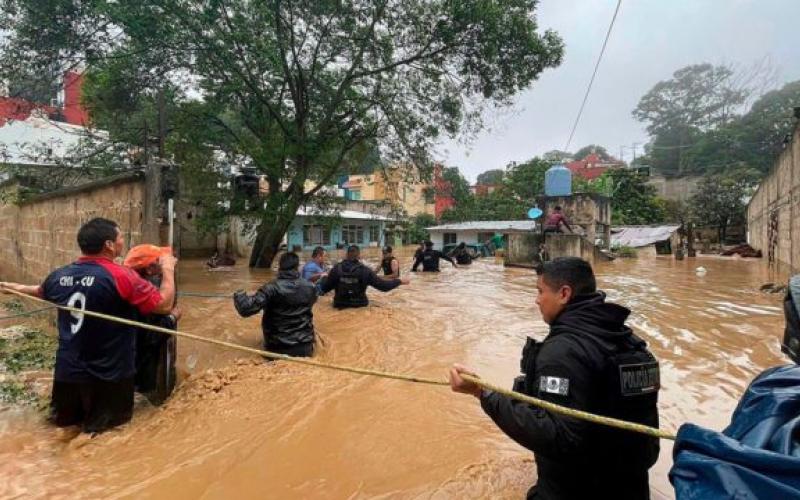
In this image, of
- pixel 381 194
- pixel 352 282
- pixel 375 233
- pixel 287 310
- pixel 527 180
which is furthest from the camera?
pixel 381 194

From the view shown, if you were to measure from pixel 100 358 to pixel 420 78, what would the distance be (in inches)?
517

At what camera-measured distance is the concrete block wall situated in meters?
11.5

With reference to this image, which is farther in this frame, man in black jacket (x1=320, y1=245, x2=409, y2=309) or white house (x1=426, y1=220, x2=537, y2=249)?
white house (x1=426, y1=220, x2=537, y2=249)

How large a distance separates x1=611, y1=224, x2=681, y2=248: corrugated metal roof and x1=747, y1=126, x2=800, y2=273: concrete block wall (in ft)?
19.3

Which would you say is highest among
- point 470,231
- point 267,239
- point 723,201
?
point 723,201

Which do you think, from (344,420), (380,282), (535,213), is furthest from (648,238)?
(344,420)

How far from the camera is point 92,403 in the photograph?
3367 mm

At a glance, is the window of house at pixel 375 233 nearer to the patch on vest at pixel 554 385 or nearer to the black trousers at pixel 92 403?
the black trousers at pixel 92 403

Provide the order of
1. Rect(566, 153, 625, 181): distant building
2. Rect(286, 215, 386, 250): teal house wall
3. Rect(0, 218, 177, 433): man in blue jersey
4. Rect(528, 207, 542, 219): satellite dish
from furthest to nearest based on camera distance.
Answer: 1. Rect(566, 153, 625, 181): distant building
2. Rect(286, 215, 386, 250): teal house wall
3. Rect(528, 207, 542, 219): satellite dish
4. Rect(0, 218, 177, 433): man in blue jersey

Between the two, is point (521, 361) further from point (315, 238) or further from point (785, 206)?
point (315, 238)

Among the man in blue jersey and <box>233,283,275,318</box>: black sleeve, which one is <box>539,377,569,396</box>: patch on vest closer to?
the man in blue jersey

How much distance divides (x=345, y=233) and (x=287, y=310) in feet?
88.0

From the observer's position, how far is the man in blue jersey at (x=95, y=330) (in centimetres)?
328

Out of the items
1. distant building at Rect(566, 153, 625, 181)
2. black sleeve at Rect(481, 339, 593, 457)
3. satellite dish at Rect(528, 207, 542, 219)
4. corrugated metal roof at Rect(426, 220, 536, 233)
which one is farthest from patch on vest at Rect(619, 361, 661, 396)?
distant building at Rect(566, 153, 625, 181)
